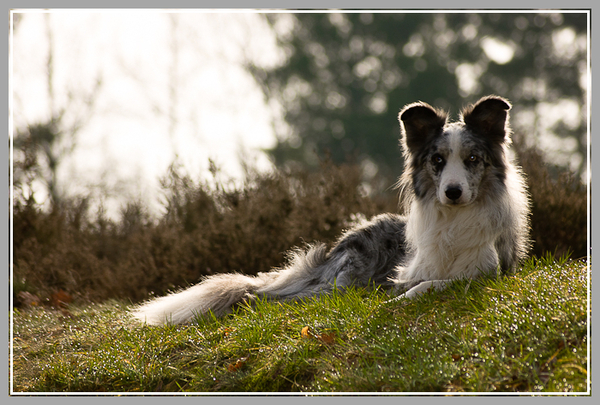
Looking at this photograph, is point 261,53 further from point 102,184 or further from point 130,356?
point 130,356

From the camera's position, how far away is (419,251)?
4688 millimetres

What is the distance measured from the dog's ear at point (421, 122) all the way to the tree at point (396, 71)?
6.07ft

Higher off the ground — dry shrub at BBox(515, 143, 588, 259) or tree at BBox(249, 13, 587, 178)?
tree at BBox(249, 13, 587, 178)

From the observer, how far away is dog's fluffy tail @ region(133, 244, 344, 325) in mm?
5031

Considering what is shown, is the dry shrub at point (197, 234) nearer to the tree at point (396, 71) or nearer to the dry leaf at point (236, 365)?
the tree at point (396, 71)

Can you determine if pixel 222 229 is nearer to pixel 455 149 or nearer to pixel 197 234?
pixel 197 234

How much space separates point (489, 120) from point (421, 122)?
633 mm

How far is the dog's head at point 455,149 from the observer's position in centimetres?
423

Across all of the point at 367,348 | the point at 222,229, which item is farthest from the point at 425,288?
the point at 222,229

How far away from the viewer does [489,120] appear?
15.1 feet

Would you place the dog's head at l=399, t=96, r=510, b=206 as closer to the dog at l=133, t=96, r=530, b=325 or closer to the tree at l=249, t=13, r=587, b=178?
the dog at l=133, t=96, r=530, b=325

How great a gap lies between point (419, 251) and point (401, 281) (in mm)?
342

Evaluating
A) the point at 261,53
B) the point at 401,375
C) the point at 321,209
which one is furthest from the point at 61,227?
the point at 401,375

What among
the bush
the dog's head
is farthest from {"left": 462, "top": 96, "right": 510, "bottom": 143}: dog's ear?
the bush
